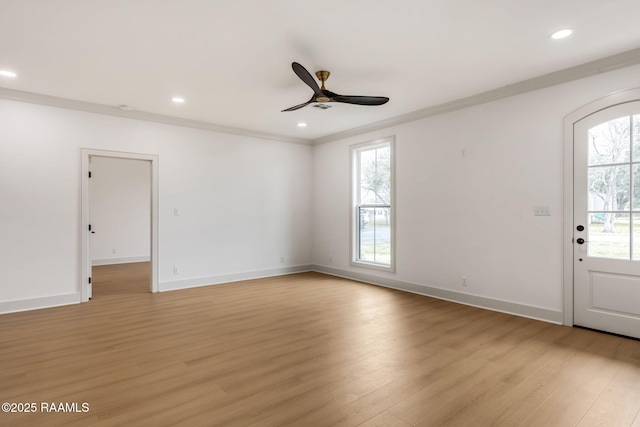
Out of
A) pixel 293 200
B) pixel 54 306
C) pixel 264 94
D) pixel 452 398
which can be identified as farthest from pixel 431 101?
pixel 54 306

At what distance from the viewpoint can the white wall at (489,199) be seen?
12.6 feet

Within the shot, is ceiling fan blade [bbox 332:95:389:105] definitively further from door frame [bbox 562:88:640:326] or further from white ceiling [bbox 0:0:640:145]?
door frame [bbox 562:88:640:326]

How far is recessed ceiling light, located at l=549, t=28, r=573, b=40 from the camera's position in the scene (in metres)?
2.91

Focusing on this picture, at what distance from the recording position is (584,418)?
2.09 meters

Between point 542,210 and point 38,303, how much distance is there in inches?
253

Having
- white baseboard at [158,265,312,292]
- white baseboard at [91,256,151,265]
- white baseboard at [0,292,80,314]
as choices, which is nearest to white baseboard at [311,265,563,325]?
white baseboard at [158,265,312,292]

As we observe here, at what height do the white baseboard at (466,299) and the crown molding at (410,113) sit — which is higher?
the crown molding at (410,113)

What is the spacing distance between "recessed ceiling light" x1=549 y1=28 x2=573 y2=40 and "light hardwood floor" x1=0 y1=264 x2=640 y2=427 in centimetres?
281

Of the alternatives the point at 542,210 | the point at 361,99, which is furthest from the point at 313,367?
the point at 542,210

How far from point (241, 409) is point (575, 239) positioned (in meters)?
3.75

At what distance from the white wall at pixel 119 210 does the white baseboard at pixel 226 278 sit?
404cm

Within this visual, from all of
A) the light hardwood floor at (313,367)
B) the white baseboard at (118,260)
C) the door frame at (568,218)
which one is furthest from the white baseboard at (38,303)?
the door frame at (568,218)

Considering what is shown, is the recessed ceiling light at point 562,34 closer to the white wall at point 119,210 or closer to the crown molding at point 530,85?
the crown molding at point 530,85

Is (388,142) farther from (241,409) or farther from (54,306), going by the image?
(54,306)
